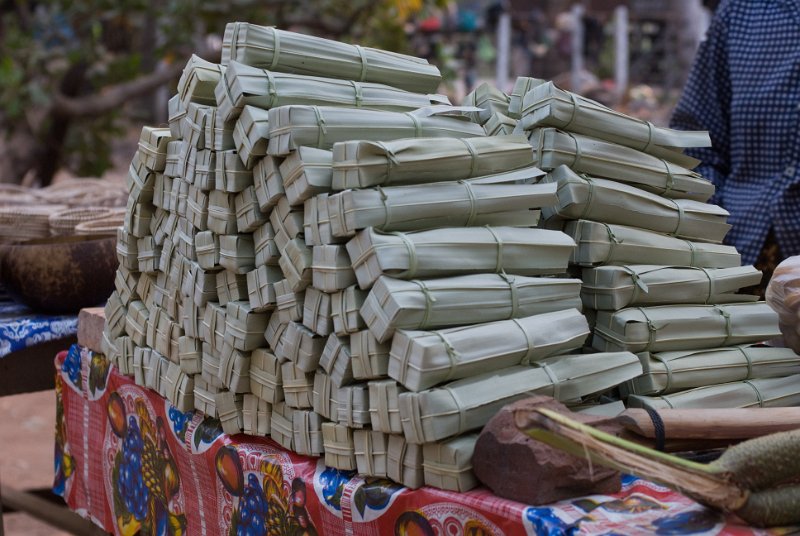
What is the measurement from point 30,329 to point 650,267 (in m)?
1.63

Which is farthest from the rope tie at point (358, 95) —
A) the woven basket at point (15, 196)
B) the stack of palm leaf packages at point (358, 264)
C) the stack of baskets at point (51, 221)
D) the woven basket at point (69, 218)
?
the woven basket at point (15, 196)

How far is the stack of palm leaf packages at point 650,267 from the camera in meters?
1.60

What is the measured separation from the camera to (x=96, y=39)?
26.0 ft

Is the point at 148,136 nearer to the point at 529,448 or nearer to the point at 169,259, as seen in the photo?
the point at 169,259

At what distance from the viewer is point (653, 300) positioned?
166 cm

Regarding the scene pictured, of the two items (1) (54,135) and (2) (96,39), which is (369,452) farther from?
(2) (96,39)

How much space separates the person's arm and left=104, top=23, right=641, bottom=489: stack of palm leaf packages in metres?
1.23

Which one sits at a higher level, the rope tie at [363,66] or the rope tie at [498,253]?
the rope tie at [363,66]

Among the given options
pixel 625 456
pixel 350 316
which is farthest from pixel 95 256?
→ pixel 625 456

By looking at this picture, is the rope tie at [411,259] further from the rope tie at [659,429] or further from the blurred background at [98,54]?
the blurred background at [98,54]

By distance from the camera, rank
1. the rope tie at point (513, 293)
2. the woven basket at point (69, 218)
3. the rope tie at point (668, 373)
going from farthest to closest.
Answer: the woven basket at point (69, 218) < the rope tie at point (668, 373) < the rope tie at point (513, 293)

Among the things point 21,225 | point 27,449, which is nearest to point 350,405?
point 21,225

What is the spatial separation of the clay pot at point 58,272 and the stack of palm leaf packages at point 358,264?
0.67m

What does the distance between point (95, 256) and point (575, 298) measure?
4.68 feet
